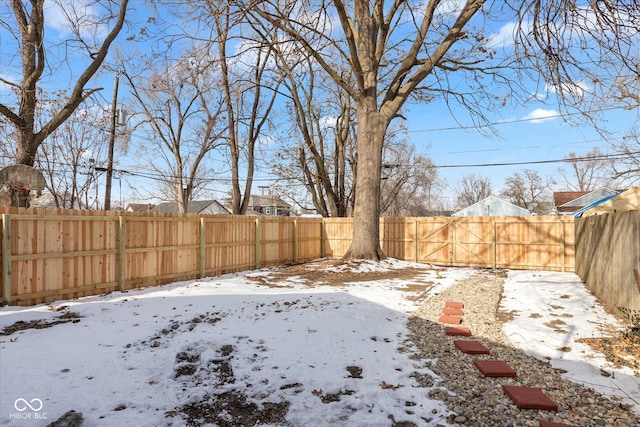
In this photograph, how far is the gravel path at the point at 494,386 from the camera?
241cm

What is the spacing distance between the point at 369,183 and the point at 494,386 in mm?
7850

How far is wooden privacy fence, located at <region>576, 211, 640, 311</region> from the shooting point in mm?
4777

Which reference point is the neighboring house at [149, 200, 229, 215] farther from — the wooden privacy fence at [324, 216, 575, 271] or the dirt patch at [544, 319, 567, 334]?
the dirt patch at [544, 319, 567, 334]

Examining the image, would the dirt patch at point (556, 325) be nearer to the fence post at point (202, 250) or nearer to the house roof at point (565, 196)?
the fence post at point (202, 250)

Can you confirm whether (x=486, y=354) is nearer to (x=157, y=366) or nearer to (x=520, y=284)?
(x=157, y=366)

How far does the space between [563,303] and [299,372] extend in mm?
5524

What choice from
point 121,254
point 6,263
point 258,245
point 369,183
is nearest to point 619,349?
point 369,183

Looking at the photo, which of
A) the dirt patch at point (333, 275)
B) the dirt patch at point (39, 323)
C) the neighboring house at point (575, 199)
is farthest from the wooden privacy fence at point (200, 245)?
the neighboring house at point (575, 199)

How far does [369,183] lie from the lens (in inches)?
409

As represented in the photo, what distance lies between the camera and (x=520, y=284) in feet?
27.5

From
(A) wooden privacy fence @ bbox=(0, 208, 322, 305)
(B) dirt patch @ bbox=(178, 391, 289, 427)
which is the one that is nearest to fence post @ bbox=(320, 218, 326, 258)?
(A) wooden privacy fence @ bbox=(0, 208, 322, 305)

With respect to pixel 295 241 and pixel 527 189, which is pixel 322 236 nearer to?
pixel 295 241

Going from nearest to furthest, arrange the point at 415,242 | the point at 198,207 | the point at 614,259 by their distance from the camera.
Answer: the point at 614,259 < the point at 415,242 < the point at 198,207

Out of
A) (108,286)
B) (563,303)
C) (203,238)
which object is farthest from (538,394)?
(203,238)
